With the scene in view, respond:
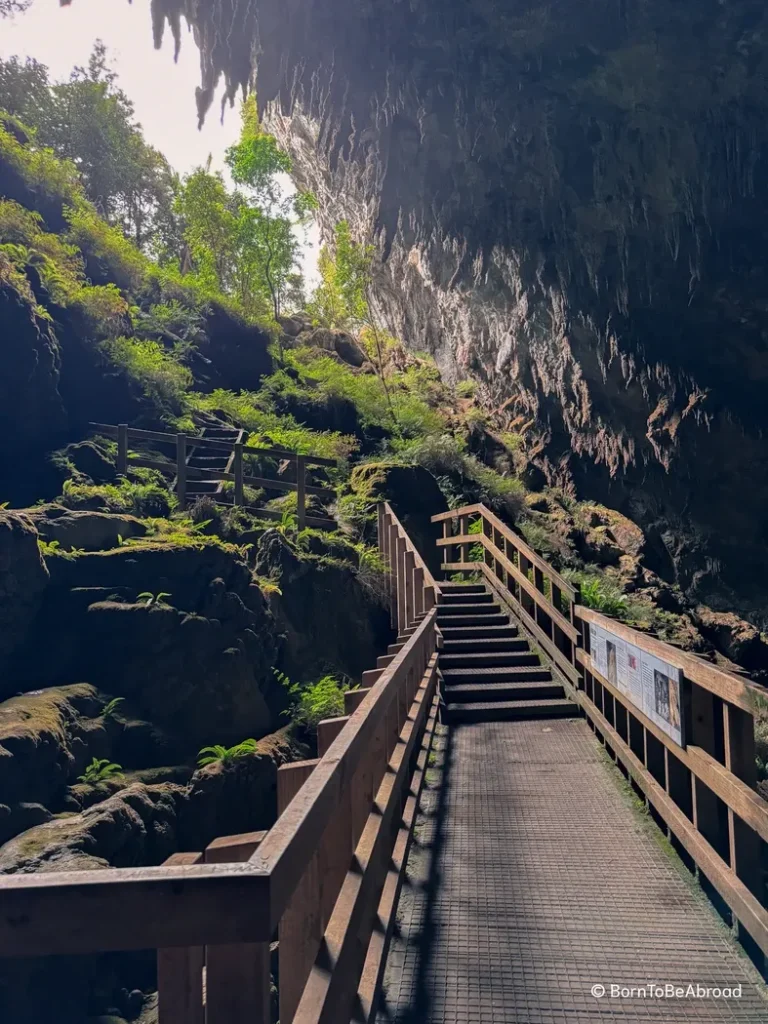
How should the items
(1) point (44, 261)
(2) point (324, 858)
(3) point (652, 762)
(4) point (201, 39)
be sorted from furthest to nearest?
(4) point (201, 39)
(1) point (44, 261)
(3) point (652, 762)
(2) point (324, 858)

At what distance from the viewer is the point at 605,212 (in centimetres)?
1764

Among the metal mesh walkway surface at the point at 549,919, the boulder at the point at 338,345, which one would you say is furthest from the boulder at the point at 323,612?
the boulder at the point at 338,345

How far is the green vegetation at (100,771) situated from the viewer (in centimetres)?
773

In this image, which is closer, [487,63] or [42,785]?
[42,785]

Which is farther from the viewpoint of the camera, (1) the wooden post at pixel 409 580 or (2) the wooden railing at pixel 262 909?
(1) the wooden post at pixel 409 580

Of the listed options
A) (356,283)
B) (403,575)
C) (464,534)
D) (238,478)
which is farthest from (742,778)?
(356,283)

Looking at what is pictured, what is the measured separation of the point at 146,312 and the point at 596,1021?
23982mm

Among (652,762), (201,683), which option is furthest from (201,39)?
(652,762)

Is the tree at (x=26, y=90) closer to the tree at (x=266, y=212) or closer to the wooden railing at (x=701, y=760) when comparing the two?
the tree at (x=266, y=212)

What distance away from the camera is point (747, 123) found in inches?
629

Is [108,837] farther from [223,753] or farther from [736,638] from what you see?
[736,638]

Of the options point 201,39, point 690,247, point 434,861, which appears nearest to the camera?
point 434,861

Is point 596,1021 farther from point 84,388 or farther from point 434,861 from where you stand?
point 84,388

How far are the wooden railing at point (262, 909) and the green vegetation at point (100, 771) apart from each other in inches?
222
